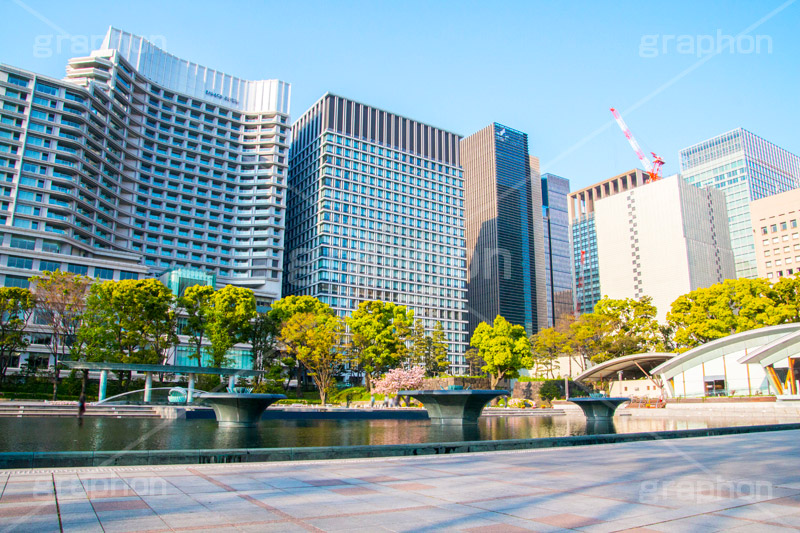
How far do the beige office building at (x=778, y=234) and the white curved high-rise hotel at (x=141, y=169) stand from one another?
375 ft

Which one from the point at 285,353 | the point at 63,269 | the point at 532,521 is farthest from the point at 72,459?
the point at 63,269

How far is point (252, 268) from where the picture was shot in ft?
365

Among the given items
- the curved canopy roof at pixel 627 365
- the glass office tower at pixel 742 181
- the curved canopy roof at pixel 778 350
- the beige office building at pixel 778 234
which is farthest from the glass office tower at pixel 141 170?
the glass office tower at pixel 742 181

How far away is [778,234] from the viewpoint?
125 metres

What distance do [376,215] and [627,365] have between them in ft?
239

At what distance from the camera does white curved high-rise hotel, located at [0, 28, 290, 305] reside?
80938mm

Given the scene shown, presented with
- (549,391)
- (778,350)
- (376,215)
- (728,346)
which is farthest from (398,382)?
(376,215)

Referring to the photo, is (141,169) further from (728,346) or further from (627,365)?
(728,346)

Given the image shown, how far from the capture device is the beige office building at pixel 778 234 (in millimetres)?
121188

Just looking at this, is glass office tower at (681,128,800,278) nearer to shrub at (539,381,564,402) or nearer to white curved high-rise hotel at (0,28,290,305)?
shrub at (539,381,564,402)

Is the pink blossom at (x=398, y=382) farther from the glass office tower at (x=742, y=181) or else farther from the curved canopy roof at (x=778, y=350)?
the glass office tower at (x=742, y=181)

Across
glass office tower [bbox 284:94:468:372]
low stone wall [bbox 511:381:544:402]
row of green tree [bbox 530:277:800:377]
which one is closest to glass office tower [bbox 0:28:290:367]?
glass office tower [bbox 284:94:468:372]

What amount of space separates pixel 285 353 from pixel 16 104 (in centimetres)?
5923

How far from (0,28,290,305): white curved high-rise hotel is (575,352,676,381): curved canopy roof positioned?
6417cm
